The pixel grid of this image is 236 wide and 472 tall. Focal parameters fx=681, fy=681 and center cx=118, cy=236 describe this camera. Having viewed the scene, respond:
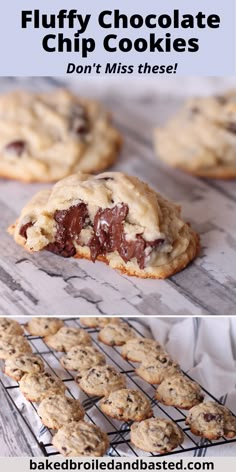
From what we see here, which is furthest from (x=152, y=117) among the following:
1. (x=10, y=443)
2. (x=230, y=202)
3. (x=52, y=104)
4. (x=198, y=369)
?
(x=10, y=443)

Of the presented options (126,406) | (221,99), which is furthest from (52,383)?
(221,99)

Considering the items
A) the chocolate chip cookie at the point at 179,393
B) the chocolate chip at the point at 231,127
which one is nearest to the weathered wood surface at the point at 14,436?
the chocolate chip cookie at the point at 179,393

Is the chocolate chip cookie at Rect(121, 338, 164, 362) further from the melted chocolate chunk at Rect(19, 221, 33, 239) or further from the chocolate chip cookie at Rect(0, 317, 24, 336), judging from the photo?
the melted chocolate chunk at Rect(19, 221, 33, 239)

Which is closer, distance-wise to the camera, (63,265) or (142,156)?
(63,265)

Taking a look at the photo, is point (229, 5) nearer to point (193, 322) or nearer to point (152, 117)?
point (193, 322)

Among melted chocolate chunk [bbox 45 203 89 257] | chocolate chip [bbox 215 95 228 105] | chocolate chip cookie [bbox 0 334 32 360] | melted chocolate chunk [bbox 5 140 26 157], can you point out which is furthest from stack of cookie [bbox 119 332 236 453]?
chocolate chip [bbox 215 95 228 105]

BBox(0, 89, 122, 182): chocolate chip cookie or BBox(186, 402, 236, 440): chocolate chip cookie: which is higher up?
BBox(0, 89, 122, 182): chocolate chip cookie

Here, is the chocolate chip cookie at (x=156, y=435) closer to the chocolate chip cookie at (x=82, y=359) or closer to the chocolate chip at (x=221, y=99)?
the chocolate chip cookie at (x=82, y=359)
